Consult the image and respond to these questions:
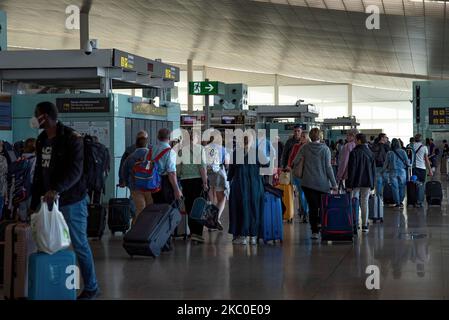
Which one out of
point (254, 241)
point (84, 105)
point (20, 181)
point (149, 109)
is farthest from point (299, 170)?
point (149, 109)

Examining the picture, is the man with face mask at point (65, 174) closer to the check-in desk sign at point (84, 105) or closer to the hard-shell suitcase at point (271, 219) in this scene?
the hard-shell suitcase at point (271, 219)

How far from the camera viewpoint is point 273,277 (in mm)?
8234

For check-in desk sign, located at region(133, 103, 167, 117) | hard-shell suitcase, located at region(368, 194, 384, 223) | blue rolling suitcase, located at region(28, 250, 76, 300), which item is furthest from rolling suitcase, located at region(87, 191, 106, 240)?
check-in desk sign, located at region(133, 103, 167, 117)

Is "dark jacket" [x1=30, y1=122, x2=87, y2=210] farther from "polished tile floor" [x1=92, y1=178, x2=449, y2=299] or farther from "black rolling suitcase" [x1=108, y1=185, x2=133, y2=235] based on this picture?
"black rolling suitcase" [x1=108, y1=185, x2=133, y2=235]

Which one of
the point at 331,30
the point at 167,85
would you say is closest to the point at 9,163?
the point at 167,85

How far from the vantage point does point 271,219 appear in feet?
36.6

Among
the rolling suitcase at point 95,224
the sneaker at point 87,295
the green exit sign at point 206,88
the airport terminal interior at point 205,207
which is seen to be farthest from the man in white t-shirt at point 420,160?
the sneaker at point 87,295

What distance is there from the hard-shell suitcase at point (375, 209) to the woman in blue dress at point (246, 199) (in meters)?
3.54

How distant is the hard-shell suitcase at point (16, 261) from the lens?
6.95 m

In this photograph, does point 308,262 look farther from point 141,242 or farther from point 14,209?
point 14,209

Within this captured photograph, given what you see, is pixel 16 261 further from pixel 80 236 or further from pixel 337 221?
pixel 337 221

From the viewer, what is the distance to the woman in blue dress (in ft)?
36.4
